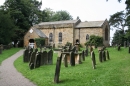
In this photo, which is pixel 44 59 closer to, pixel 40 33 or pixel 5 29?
pixel 5 29

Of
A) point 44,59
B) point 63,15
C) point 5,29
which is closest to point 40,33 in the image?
point 5,29

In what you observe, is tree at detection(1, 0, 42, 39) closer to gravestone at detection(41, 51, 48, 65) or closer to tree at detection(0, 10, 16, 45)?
tree at detection(0, 10, 16, 45)

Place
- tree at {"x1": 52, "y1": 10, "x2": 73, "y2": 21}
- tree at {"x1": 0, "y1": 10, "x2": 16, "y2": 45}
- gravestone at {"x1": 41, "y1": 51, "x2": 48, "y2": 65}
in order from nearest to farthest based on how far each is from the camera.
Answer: gravestone at {"x1": 41, "y1": 51, "x2": 48, "y2": 65} < tree at {"x1": 0, "y1": 10, "x2": 16, "y2": 45} < tree at {"x1": 52, "y1": 10, "x2": 73, "y2": 21}

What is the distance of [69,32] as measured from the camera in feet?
131

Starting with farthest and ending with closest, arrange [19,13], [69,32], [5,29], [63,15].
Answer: [63,15] < [19,13] < [69,32] < [5,29]

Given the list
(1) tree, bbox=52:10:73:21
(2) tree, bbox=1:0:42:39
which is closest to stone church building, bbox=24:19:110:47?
(2) tree, bbox=1:0:42:39

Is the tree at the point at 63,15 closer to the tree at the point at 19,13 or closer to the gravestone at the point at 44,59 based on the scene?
the tree at the point at 19,13

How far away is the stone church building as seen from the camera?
37531mm

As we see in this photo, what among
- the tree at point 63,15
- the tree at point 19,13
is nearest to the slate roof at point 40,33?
the tree at point 19,13

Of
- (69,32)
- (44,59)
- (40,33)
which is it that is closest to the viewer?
(44,59)

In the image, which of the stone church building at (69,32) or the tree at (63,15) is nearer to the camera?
the stone church building at (69,32)

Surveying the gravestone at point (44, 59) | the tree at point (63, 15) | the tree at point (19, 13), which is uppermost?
the tree at point (63, 15)

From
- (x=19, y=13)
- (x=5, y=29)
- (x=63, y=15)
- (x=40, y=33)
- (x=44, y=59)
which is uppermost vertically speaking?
(x=63, y=15)

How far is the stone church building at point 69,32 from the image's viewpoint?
3753 cm
